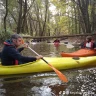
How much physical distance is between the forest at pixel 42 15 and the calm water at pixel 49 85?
434 inches

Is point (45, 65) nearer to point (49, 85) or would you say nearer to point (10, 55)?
point (10, 55)

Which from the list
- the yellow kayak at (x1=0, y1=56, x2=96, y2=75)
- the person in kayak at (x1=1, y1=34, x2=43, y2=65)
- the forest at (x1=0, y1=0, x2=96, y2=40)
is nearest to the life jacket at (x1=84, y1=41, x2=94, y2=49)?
the yellow kayak at (x1=0, y1=56, x2=96, y2=75)

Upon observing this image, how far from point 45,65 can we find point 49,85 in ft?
4.52

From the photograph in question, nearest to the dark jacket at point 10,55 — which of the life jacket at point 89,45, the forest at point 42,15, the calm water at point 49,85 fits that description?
the calm water at point 49,85

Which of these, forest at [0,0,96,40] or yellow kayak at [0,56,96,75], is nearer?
yellow kayak at [0,56,96,75]

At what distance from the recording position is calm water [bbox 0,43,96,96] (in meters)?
4.65

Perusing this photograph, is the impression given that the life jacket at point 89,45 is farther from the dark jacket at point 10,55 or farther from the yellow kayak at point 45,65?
the dark jacket at point 10,55

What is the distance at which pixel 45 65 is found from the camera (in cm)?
659

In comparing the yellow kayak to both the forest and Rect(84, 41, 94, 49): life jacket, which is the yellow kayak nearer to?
Rect(84, 41, 94, 49): life jacket

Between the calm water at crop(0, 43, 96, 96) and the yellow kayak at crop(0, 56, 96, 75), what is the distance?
157 mm

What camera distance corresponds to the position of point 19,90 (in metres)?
4.89

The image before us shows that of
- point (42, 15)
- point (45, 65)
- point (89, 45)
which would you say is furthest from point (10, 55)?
point (42, 15)

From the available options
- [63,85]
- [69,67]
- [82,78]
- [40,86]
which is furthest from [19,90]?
[69,67]

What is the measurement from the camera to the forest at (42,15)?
818 inches
